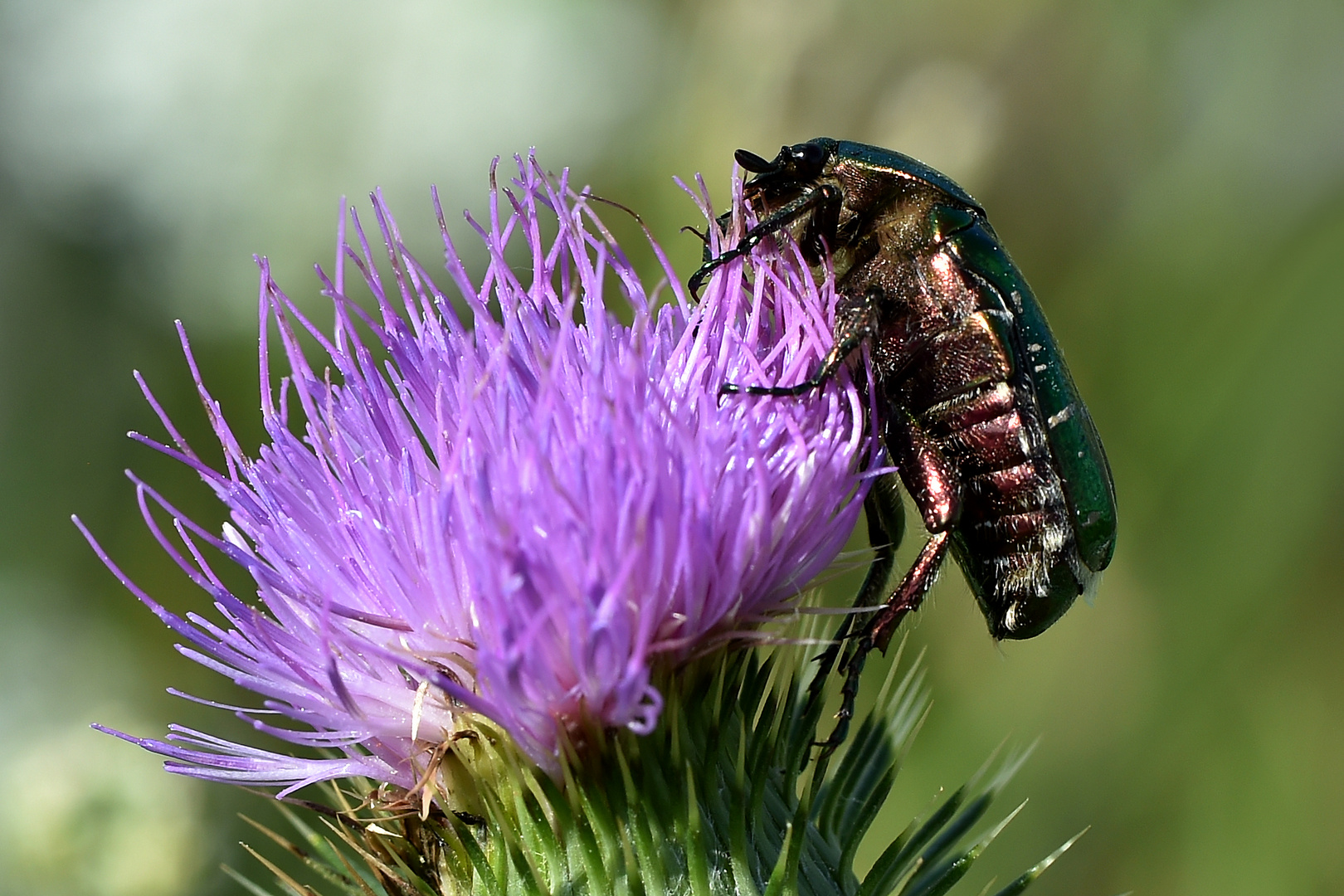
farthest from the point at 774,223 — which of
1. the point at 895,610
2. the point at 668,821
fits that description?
the point at 668,821

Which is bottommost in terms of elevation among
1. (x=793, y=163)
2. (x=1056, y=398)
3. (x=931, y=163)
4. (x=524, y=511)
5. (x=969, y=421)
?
(x=524, y=511)

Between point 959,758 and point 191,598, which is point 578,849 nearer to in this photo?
point 959,758

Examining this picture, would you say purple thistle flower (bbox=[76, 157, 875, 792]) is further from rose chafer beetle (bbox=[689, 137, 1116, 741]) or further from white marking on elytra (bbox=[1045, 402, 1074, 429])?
white marking on elytra (bbox=[1045, 402, 1074, 429])

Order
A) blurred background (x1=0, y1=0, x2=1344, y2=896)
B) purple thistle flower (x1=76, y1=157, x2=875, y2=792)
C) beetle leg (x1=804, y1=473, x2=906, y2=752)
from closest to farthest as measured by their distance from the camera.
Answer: purple thistle flower (x1=76, y1=157, x2=875, y2=792)
beetle leg (x1=804, y1=473, x2=906, y2=752)
blurred background (x1=0, y1=0, x2=1344, y2=896)

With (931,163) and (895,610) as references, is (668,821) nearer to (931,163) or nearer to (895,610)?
(895,610)

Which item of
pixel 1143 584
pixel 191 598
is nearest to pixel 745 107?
pixel 1143 584

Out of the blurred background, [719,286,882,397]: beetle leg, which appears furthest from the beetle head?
the blurred background
